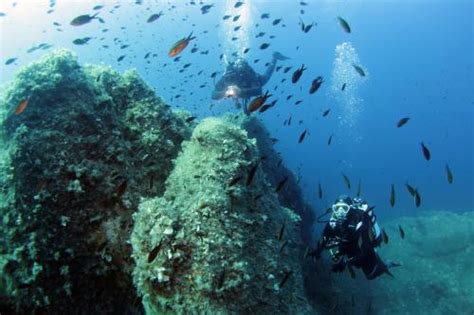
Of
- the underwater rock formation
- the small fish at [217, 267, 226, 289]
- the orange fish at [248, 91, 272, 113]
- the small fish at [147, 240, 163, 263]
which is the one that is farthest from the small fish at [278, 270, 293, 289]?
the underwater rock formation

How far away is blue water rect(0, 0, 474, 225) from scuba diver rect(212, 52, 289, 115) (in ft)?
136

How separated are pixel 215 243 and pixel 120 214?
5.20 feet

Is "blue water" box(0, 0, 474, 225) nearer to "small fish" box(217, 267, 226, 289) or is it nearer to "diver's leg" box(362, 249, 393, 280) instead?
"diver's leg" box(362, 249, 393, 280)

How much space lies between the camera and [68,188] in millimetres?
4480

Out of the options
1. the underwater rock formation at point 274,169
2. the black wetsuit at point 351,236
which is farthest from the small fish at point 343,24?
the underwater rock formation at point 274,169

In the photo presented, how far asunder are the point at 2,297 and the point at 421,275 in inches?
485

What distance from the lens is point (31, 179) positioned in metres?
4.39

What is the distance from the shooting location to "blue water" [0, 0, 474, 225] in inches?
2781

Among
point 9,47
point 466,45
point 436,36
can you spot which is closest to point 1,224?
point 9,47

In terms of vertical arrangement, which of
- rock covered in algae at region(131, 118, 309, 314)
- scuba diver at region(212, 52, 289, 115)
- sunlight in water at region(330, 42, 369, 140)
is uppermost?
rock covered in algae at region(131, 118, 309, 314)

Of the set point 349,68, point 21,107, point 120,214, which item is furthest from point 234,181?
point 349,68

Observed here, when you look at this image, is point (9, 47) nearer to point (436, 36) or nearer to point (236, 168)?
point (236, 168)

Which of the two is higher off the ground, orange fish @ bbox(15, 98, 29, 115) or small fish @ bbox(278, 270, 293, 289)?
orange fish @ bbox(15, 98, 29, 115)

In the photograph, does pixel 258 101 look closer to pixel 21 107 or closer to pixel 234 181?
pixel 234 181
